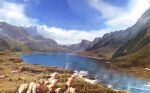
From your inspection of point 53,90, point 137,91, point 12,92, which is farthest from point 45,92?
point 137,91

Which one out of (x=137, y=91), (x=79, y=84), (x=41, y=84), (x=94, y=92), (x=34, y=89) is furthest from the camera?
(x=137, y=91)

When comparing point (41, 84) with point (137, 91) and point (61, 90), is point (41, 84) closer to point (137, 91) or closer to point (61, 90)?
point (61, 90)

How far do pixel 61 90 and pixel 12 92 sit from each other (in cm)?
1091

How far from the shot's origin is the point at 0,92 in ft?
186

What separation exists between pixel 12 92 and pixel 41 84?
24.5 ft

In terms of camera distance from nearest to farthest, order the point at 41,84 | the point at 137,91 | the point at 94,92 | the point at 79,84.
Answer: the point at 41,84, the point at 94,92, the point at 79,84, the point at 137,91

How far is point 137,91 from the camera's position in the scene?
97875mm

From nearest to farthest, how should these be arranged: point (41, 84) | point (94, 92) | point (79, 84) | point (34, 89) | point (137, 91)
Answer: point (34, 89)
point (41, 84)
point (94, 92)
point (79, 84)
point (137, 91)

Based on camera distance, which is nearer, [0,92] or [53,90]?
[53,90]

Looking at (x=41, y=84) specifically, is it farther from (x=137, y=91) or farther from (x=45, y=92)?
(x=137, y=91)

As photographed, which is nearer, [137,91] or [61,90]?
[61,90]

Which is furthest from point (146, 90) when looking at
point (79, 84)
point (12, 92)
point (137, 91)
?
point (12, 92)

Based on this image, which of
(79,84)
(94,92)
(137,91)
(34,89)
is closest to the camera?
(34,89)

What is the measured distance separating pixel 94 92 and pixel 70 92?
838 centimetres
